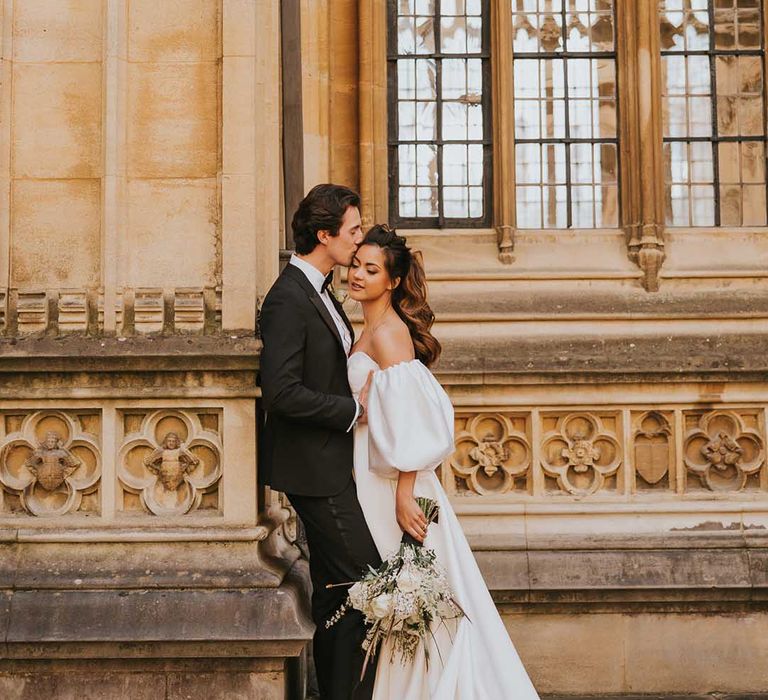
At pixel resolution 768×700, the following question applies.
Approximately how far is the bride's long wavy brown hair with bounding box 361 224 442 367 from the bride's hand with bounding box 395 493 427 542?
58cm

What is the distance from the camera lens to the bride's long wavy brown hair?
13.8 feet

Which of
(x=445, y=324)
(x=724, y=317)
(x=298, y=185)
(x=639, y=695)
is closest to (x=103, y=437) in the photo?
(x=298, y=185)

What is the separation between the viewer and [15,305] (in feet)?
15.3

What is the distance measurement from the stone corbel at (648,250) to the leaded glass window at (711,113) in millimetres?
319

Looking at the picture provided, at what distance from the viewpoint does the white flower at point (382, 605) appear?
388 centimetres

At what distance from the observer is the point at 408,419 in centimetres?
406

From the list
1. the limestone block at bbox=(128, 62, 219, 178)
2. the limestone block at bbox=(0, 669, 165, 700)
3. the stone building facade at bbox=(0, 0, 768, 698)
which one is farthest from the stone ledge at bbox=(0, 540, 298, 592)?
the limestone block at bbox=(128, 62, 219, 178)

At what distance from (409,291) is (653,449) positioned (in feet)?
7.33

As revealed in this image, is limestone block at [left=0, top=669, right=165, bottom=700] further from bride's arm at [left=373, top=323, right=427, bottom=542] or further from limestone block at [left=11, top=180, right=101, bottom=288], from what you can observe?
limestone block at [left=11, top=180, right=101, bottom=288]

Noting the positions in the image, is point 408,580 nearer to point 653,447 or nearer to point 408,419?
point 408,419

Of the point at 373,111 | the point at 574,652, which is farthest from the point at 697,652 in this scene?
the point at 373,111

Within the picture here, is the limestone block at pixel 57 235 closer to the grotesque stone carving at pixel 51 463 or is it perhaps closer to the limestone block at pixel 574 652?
the grotesque stone carving at pixel 51 463

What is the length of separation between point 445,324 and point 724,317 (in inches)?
61.7

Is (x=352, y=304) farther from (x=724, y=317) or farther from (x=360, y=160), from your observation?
(x=724, y=317)
